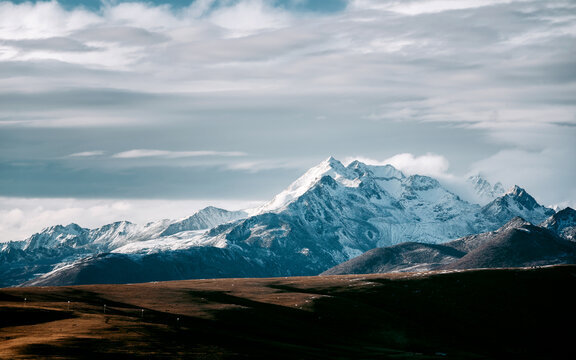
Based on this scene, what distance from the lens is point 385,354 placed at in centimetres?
19400

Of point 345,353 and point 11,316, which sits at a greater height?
point 11,316

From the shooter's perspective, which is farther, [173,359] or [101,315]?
[101,315]

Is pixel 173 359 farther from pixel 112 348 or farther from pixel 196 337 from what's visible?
pixel 196 337

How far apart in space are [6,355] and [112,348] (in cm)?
2266

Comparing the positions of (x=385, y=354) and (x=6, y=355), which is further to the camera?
(x=385, y=354)

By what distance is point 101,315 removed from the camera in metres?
198

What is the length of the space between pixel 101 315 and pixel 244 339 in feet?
133

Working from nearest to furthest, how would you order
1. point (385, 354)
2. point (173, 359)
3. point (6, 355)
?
point (6, 355) < point (173, 359) < point (385, 354)

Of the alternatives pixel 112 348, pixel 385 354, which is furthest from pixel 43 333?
pixel 385 354

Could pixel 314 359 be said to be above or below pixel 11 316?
below

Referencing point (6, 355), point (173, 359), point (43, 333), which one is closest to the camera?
point (6, 355)

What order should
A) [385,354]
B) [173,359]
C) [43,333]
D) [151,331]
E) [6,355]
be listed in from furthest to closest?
[385,354] < [151,331] < [43,333] < [173,359] < [6,355]

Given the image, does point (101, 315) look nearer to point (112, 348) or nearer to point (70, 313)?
point (70, 313)

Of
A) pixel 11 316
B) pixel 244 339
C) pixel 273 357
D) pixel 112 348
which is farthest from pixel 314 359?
pixel 11 316
